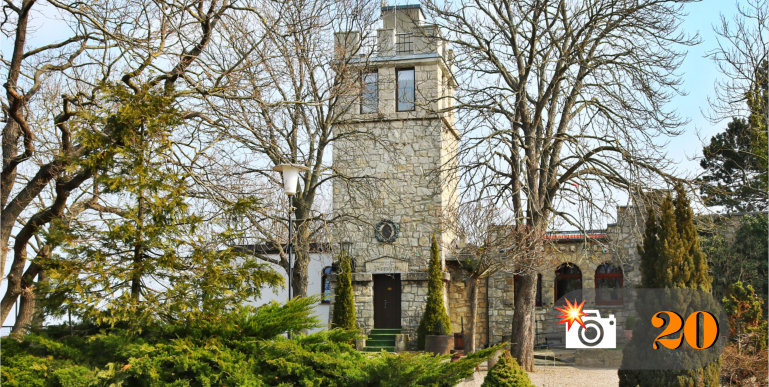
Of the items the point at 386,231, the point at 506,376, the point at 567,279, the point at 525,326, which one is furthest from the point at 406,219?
the point at 506,376

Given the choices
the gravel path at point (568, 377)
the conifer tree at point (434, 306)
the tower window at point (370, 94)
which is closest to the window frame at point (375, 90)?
the tower window at point (370, 94)

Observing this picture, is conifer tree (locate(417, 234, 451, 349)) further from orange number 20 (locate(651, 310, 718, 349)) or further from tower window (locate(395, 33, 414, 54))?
orange number 20 (locate(651, 310, 718, 349))

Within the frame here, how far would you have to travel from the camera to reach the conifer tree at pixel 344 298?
1866cm

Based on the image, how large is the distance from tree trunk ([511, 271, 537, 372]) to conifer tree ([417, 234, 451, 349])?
3.80 m

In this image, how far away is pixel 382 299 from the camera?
20.0 m

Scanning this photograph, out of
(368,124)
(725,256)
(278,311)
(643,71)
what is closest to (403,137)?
(368,124)

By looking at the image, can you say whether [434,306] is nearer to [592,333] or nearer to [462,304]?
[462,304]

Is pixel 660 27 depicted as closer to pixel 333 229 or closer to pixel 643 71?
pixel 643 71

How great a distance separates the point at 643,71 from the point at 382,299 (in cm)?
990

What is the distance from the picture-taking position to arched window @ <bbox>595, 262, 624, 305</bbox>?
2098 cm

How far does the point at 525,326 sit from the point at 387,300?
20.5ft

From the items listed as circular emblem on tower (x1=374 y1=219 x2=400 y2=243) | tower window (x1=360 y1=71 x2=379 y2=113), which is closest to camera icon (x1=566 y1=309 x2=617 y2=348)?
circular emblem on tower (x1=374 y1=219 x2=400 y2=243)

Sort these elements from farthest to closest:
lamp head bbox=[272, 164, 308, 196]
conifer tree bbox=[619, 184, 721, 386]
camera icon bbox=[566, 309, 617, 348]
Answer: camera icon bbox=[566, 309, 617, 348] < lamp head bbox=[272, 164, 308, 196] < conifer tree bbox=[619, 184, 721, 386]

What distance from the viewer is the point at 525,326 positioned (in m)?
14.5
